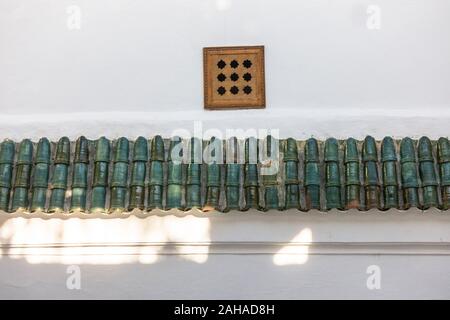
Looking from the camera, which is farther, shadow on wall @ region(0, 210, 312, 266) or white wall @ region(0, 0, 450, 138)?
A: white wall @ region(0, 0, 450, 138)

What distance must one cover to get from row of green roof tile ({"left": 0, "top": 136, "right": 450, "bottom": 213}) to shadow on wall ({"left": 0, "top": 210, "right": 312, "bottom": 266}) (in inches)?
4.7

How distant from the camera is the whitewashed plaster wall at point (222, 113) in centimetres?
411

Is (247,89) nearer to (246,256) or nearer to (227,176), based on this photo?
(227,176)

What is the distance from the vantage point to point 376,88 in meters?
4.45

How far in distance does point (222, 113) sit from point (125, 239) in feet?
3.54

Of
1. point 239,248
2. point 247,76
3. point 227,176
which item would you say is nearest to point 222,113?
point 247,76

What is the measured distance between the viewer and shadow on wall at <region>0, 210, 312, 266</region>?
4.11m

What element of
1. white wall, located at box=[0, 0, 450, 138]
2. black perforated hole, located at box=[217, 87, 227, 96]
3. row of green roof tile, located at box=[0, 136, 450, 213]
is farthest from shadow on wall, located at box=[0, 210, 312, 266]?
black perforated hole, located at box=[217, 87, 227, 96]

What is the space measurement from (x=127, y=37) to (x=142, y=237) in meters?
1.45

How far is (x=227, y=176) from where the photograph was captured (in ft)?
13.5

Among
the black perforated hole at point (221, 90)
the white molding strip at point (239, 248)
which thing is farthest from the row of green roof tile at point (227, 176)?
the black perforated hole at point (221, 90)

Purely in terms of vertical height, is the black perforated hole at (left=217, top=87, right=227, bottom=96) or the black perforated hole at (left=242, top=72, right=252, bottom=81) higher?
the black perforated hole at (left=242, top=72, right=252, bottom=81)

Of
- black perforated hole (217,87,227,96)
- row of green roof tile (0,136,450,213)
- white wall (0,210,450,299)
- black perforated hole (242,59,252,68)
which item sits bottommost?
white wall (0,210,450,299)

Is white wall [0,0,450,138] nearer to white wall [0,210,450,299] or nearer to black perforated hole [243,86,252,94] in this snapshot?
black perforated hole [243,86,252,94]
